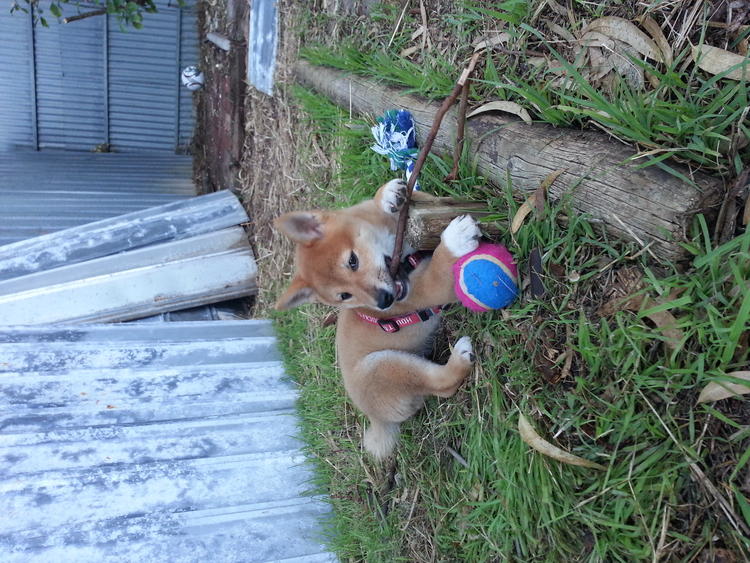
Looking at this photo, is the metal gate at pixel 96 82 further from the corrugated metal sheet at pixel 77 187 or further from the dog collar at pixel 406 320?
the dog collar at pixel 406 320

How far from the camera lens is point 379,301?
8.57 feet

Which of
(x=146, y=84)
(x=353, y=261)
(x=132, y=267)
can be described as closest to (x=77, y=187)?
(x=146, y=84)

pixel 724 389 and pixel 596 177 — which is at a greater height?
pixel 596 177

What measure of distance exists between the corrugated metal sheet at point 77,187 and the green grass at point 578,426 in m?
5.72

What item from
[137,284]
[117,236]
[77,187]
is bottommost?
[77,187]

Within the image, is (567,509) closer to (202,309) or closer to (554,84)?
(554,84)

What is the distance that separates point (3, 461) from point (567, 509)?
2823mm

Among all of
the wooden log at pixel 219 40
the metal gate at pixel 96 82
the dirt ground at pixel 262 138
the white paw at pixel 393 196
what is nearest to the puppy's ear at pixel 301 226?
the white paw at pixel 393 196

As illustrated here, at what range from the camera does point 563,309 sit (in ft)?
6.68

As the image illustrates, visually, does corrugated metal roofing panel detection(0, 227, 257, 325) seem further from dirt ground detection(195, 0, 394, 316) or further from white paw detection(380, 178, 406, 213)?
white paw detection(380, 178, 406, 213)

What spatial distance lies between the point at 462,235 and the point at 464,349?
49cm

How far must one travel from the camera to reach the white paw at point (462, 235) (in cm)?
223

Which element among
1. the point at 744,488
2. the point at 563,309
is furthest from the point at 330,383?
the point at 744,488

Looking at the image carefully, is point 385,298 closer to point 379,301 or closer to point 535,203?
point 379,301
